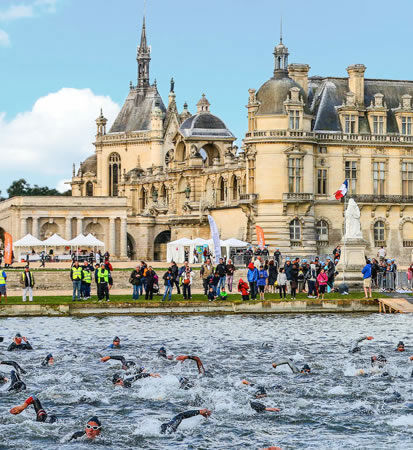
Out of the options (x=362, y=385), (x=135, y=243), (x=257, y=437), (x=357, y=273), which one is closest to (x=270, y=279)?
(x=357, y=273)

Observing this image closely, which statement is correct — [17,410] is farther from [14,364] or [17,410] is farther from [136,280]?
[136,280]

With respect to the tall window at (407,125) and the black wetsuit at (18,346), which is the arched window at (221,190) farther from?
the black wetsuit at (18,346)

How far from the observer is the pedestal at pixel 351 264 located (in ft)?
173

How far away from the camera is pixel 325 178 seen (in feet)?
265

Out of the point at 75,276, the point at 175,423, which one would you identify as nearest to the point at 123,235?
the point at 75,276

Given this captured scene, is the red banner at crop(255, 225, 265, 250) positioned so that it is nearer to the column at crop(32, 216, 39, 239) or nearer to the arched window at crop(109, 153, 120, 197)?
the column at crop(32, 216, 39, 239)

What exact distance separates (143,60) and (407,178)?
82709mm

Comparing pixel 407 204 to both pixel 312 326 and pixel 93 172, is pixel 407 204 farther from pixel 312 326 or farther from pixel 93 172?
pixel 93 172

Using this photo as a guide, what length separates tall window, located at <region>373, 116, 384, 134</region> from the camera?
81688mm

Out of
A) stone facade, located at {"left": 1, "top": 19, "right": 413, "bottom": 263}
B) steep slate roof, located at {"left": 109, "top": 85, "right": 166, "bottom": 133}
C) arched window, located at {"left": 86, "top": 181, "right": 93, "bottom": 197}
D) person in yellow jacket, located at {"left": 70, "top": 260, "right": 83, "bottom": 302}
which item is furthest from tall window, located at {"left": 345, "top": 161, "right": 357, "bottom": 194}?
arched window, located at {"left": 86, "top": 181, "right": 93, "bottom": 197}

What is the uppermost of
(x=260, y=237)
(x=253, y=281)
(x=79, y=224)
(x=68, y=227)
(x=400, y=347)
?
(x=79, y=224)

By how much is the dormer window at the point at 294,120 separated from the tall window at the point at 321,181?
4.03 m

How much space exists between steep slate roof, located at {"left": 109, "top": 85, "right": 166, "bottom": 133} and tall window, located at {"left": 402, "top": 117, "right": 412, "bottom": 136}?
211 feet

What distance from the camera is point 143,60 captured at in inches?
6245
